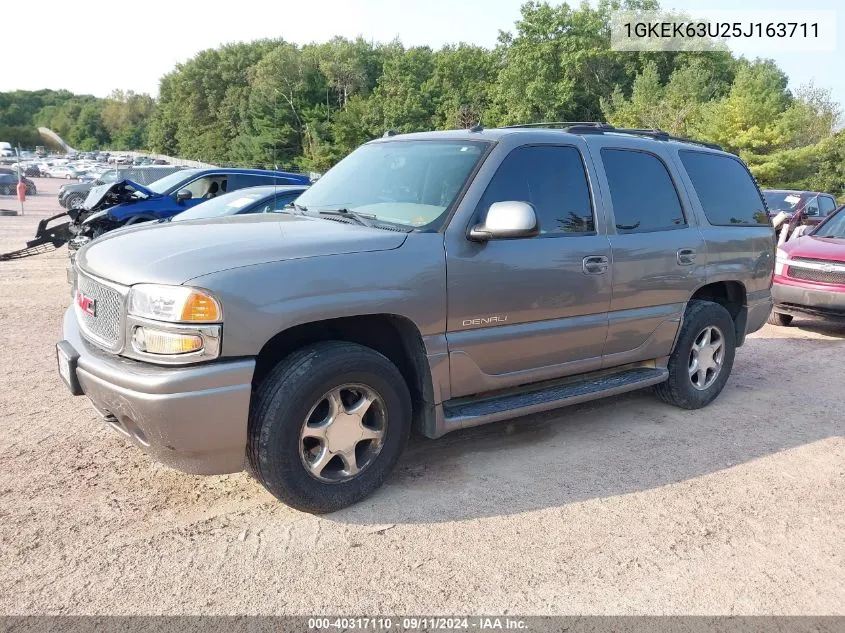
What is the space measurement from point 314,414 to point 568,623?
1499mm

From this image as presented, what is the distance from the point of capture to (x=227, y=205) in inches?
333

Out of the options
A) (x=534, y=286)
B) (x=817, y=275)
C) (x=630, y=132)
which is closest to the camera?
(x=534, y=286)

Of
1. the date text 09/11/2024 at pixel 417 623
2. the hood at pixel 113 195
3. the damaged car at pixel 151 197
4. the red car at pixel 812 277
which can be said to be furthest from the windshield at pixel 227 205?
the red car at pixel 812 277

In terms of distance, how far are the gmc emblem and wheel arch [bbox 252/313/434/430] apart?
2.81 feet

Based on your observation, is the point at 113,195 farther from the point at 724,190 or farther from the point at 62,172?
the point at 62,172

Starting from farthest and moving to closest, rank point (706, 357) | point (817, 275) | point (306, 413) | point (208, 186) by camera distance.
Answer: point (208, 186) < point (817, 275) < point (706, 357) < point (306, 413)

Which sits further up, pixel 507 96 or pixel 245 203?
pixel 507 96

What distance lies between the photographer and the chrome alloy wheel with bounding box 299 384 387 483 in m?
3.30

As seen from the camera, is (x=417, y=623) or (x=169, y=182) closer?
(x=417, y=623)

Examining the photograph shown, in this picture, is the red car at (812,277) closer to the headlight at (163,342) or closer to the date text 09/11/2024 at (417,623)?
the date text 09/11/2024 at (417,623)

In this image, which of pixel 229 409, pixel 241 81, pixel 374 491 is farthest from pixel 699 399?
pixel 241 81

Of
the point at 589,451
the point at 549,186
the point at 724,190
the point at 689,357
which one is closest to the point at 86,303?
the point at 549,186

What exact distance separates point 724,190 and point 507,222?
2754 millimetres

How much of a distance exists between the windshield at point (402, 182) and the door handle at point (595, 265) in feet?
3.04
